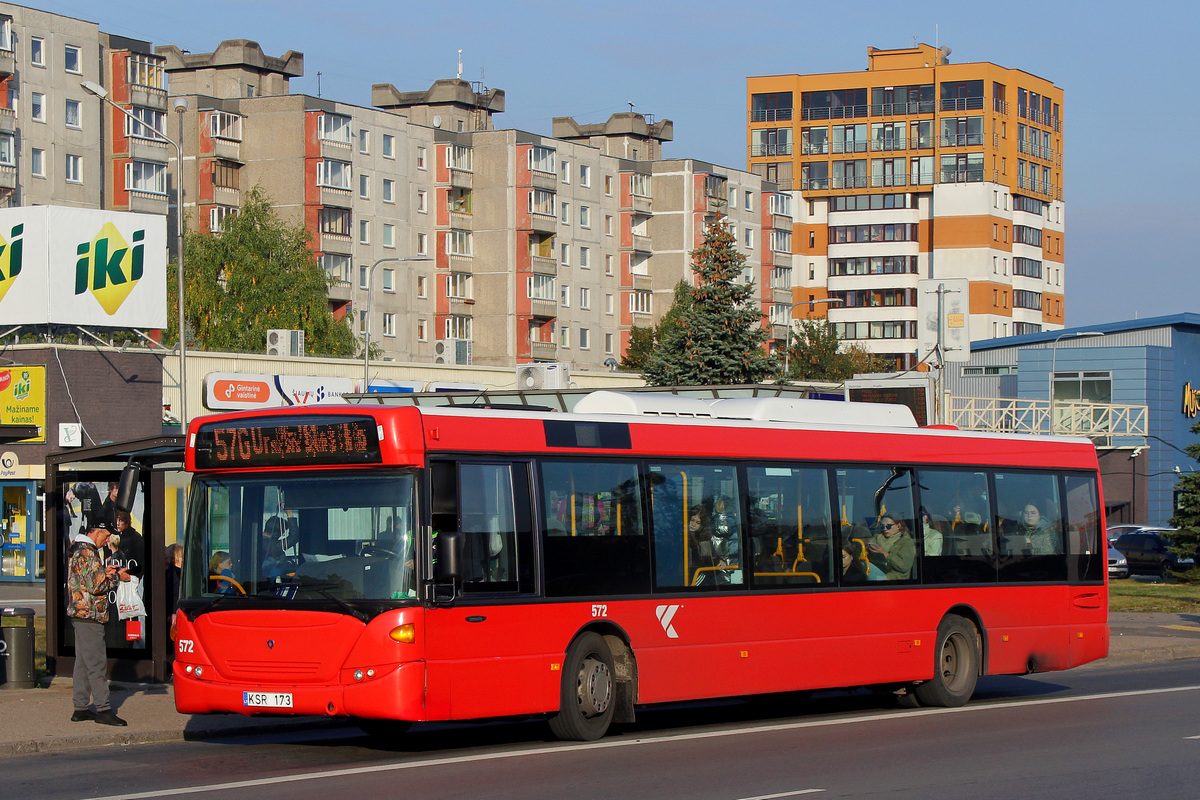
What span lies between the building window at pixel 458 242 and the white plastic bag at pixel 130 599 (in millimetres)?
76000

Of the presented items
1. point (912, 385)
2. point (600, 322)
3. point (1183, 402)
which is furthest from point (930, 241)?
point (912, 385)

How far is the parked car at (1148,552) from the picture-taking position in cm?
4534

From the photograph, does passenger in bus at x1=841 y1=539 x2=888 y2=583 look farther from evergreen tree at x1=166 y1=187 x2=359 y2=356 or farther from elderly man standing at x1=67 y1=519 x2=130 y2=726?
evergreen tree at x1=166 y1=187 x2=359 y2=356

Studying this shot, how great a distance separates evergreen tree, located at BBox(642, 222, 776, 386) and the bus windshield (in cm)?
3377

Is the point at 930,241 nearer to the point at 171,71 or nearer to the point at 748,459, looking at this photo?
the point at 171,71

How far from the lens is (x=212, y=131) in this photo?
81500 mm

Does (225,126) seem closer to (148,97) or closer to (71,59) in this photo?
(148,97)

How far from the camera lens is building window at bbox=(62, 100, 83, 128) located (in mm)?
76188

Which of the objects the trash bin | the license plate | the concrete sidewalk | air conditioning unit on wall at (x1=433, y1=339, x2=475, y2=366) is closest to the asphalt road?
the concrete sidewalk

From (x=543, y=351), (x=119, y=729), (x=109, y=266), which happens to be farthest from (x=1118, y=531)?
(x=543, y=351)

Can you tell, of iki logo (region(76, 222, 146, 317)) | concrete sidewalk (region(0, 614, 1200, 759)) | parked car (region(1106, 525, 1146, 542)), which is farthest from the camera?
parked car (region(1106, 525, 1146, 542))

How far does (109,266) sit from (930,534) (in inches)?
1221

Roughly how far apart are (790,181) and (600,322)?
108ft

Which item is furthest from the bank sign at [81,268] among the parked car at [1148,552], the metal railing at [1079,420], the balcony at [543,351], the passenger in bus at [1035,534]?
the balcony at [543,351]
